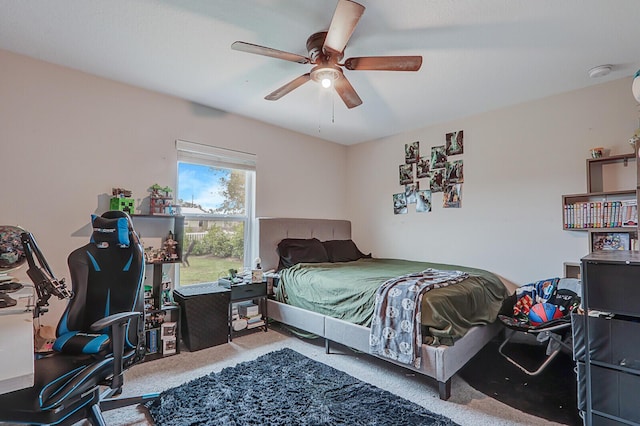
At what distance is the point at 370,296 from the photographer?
2512 mm

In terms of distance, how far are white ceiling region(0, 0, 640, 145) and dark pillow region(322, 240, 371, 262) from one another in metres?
1.95

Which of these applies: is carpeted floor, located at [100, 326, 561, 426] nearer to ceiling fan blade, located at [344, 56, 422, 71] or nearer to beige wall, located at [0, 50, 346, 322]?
beige wall, located at [0, 50, 346, 322]

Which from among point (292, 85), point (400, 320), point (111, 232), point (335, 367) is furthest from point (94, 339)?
point (292, 85)

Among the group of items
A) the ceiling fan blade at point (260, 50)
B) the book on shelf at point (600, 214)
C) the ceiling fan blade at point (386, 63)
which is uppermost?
the ceiling fan blade at point (260, 50)

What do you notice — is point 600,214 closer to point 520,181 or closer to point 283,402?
point 520,181

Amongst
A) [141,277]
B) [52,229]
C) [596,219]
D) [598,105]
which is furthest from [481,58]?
[52,229]

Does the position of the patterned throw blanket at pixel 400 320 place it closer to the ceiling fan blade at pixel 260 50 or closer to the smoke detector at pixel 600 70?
the ceiling fan blade at pixel 260 50

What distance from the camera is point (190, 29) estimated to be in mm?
2104

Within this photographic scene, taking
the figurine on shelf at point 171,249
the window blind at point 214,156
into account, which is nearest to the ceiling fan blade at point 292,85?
the window blind at point 214,156

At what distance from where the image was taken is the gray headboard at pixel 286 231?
3807 mm

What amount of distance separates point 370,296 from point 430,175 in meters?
2.21

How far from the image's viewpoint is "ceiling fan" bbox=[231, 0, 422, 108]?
1720 millimetres

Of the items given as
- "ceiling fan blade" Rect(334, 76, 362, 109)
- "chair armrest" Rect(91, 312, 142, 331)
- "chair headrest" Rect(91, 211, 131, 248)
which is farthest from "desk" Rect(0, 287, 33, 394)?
"ceiling fan blade" Rect(334, 76, 362, 109)

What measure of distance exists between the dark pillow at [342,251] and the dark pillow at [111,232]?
8.73 ft
